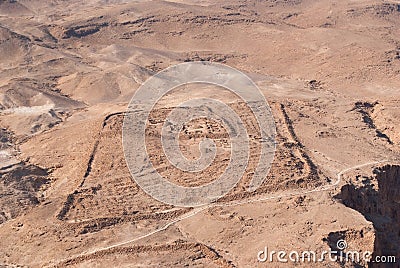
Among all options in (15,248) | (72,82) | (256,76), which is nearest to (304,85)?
(256,76)

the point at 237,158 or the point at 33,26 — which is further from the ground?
the point at 33,26

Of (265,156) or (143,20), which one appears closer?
(265,156)

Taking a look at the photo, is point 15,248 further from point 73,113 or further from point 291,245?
point 73,113

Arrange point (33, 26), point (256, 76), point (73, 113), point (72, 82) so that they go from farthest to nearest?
point (33, 26), point (256, 76), point (72, 82), point (73, 113)

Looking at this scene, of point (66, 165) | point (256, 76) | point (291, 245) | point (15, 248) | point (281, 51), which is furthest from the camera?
point (281, 51)

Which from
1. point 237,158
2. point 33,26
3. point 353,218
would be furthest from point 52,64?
point 353,218

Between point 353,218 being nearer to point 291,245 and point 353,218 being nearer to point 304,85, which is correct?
point 291,245
